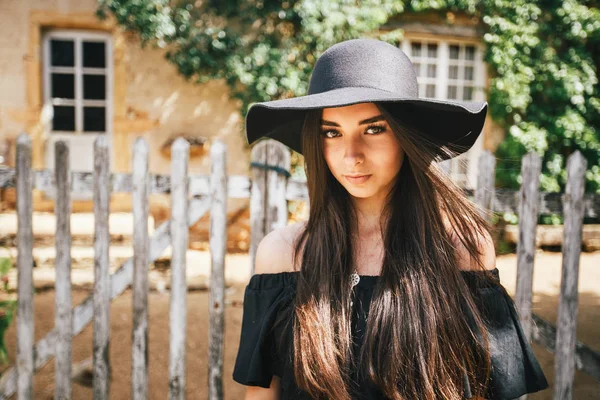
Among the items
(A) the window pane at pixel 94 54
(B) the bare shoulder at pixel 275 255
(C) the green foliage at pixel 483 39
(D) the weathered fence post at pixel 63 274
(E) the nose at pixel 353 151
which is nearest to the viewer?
(E) the nose at pixel 353 151

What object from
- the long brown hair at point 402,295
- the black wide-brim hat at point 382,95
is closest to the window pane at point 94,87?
the black wide-brim hat at point 382,95

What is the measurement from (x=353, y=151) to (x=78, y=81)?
731 cm

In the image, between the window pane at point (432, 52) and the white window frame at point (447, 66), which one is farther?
the window pane at point (432, 52)

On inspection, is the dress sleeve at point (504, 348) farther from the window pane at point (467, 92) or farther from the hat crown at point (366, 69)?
the window pane at point (467, 92)

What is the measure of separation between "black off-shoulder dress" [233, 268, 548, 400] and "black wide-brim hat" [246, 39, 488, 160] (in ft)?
1.42

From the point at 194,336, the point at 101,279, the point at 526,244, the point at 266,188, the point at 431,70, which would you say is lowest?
the point at 194,336

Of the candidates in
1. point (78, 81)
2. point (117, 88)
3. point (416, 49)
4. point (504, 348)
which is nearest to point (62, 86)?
point (78, 81)

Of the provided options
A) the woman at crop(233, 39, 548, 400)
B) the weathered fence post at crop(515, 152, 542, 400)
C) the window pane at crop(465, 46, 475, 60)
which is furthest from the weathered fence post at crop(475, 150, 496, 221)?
the window pane at crop(465, 46, 475, 60)

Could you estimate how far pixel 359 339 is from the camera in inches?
53.9

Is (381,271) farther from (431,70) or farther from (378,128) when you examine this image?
(431,70)

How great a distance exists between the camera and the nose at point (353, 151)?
135 cm

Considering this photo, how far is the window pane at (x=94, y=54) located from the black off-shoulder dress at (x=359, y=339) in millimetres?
7042

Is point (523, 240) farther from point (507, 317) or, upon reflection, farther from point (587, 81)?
point (587, 81)

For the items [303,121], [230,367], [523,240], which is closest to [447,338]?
[303,121]
